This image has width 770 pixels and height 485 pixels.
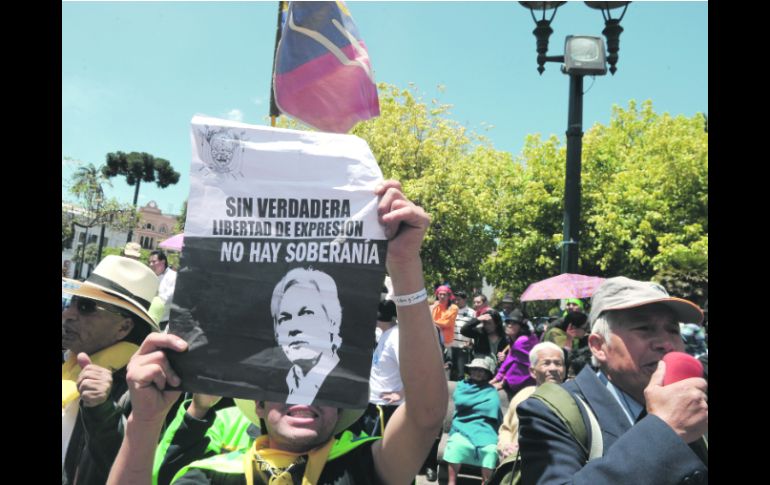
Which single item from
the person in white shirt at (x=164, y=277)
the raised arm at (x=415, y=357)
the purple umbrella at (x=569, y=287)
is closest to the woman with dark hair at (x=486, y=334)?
the purple umbrella at (x=569, y=287)

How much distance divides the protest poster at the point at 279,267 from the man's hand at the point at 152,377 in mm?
33

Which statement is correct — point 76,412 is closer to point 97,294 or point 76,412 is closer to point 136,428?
point 97,294

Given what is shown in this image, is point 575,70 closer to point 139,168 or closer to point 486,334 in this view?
point 486,334

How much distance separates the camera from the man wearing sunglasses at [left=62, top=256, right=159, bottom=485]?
2.35 m

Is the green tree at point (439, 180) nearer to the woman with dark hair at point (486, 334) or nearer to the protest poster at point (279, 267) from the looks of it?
the woman with dark hair at point (486, 334)

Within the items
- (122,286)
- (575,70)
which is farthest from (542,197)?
(122,286)

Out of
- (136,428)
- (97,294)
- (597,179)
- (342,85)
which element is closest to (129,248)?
(97,294)

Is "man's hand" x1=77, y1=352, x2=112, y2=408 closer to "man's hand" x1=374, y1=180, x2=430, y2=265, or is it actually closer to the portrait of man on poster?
the portrait of man on poster

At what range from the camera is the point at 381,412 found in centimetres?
241

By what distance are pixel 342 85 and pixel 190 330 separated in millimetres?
1353

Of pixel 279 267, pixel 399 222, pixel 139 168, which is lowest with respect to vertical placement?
pixel 279 267

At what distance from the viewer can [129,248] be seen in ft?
27.8

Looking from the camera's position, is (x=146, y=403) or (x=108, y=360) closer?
(x=146, y=403)

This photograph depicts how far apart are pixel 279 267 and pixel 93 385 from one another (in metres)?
1.07
